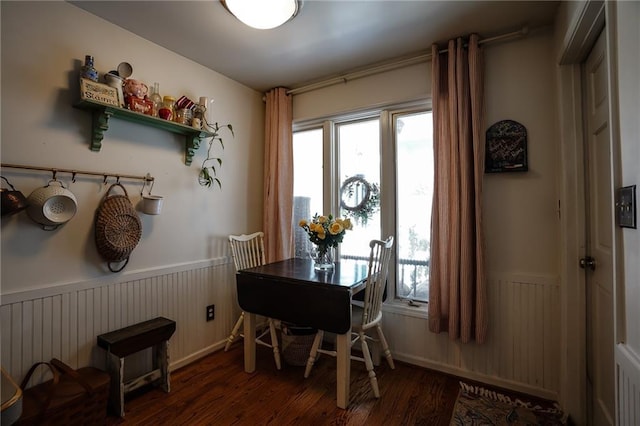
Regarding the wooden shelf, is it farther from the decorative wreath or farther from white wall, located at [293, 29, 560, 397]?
white wall, located at [293, 29, 560, 397]

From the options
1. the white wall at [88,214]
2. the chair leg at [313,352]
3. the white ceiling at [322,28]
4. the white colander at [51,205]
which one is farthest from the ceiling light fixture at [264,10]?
the chair leg at [313,352]

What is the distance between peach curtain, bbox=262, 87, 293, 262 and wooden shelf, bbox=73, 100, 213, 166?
2.30ft

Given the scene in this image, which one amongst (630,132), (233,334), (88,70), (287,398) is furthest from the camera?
(233,334)

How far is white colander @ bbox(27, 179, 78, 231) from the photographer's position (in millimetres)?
1496

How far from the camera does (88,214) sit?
1.75 m

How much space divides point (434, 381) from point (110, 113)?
107 inches

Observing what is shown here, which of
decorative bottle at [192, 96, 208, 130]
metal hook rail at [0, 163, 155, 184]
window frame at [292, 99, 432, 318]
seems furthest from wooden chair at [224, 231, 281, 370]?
window frame at [292, 99, 432, 318]

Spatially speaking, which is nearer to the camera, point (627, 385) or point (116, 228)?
point (627, 385)

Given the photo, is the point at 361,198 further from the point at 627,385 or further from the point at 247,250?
the point at 627,385

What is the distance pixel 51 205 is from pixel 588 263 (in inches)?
114

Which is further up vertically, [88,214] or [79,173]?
[79,173]

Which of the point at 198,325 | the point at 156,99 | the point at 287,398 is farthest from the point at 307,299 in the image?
the point at 156,99

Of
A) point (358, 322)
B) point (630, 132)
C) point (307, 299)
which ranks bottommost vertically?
point (358, 322)

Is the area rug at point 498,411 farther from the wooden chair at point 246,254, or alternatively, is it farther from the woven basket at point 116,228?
the woven basket at point 116,228
